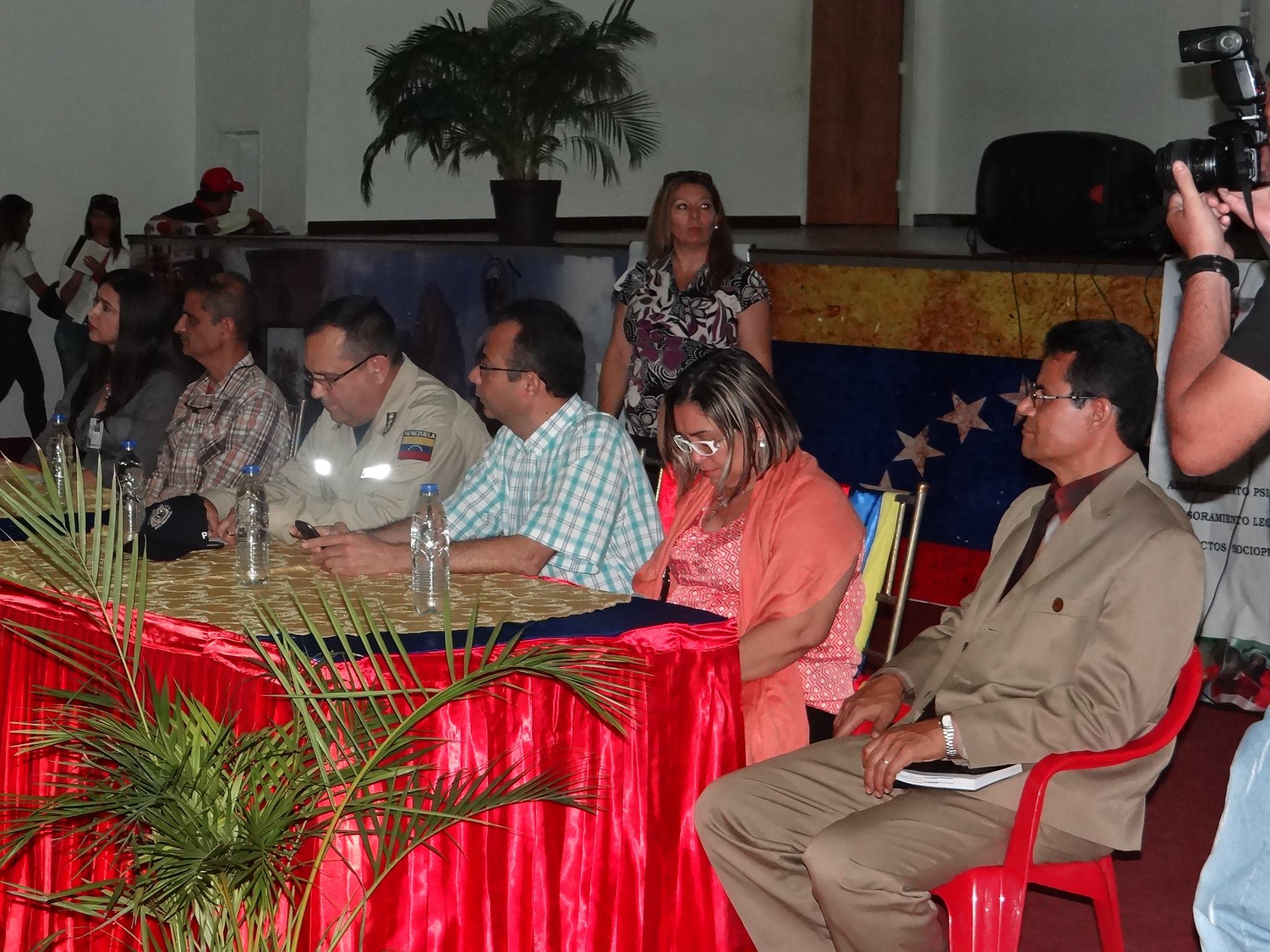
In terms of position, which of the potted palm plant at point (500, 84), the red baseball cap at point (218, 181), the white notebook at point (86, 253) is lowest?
the white notebook at point (86, 253)

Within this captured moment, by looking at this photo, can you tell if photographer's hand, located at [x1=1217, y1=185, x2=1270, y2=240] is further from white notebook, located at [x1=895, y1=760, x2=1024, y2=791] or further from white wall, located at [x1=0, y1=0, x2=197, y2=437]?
white wall, located at [x1=0, y1=0, x2=197, y2=437]

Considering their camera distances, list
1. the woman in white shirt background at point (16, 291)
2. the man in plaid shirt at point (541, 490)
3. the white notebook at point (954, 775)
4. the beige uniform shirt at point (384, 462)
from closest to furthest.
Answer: the white notebook at point (954, 775) < the man in plaid shirt at point (541, 490) < the beige uniform shirt at point (384, 462) < the woman in white shirt background at point (16, 291)

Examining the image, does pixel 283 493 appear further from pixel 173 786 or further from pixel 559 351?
pixel 173 786

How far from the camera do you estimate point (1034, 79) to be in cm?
937

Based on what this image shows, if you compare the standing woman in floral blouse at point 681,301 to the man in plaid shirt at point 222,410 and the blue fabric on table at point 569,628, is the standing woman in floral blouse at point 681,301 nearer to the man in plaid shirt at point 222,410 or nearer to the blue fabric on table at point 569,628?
the man in plaid shirt at point 222,410

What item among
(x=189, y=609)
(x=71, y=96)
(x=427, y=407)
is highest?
(x=71, y=96)

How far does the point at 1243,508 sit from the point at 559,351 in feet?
7.48

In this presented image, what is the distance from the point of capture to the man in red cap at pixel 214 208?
8539 mm

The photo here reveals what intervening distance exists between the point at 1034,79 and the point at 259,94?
15.8 ft

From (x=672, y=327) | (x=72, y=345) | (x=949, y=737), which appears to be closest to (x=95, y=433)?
(x=672, y=327)

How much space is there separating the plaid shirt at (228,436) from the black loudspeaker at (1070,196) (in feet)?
8.60

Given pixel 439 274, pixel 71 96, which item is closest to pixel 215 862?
pixel 439 274

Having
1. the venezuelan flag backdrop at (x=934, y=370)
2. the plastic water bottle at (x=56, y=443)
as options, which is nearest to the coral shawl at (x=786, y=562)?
the plastic water bottle at (x=56, y=443)

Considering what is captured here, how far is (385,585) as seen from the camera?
8.68 feet
